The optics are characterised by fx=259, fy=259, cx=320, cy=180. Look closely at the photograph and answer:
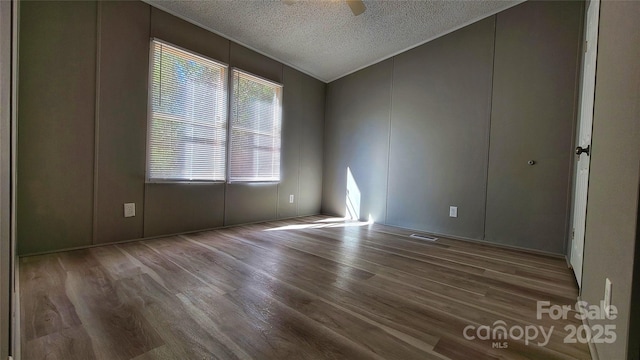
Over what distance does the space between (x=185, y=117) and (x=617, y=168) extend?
128 inches

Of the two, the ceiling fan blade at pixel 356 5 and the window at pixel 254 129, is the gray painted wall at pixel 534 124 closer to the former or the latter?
the ceiling fan blade at pixel 356 5

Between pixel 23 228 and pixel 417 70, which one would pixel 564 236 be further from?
pixel 23 228

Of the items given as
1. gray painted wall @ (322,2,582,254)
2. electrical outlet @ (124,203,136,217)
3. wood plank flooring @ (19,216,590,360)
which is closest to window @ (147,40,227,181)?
electrical outlet @ (124,203,136,217)

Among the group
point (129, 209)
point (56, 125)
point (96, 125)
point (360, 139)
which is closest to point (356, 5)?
point (360, 139)

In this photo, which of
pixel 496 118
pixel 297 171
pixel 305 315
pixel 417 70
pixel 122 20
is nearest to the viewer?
pixel 305 315

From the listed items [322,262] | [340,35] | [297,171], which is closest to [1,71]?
[322,262]

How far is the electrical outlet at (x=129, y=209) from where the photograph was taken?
2514mm

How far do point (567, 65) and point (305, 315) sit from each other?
3.26 meters

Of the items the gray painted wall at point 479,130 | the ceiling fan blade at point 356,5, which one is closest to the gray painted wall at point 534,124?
the gray painted wall at point 479,130

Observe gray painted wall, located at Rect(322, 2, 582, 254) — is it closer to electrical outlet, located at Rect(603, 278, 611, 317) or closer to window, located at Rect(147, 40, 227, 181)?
electrical outlet, located at Rect(603, 278, 611, 317)

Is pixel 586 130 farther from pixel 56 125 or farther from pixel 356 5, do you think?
pixel 56 125

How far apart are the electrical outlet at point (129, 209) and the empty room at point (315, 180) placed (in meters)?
0.01

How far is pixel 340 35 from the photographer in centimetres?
323

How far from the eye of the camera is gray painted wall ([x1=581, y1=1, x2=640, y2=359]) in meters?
0.78
